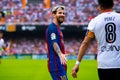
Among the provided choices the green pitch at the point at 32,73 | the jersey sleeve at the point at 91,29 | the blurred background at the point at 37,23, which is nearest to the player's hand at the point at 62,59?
the jersey sleeve at the point at 91,29

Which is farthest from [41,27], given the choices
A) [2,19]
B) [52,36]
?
[52,36]

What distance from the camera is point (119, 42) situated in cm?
572

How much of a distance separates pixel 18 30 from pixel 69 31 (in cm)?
539

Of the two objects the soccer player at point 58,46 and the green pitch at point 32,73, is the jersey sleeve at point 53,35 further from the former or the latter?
the green pitch at point 32,73

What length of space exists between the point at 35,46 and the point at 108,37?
3827cm

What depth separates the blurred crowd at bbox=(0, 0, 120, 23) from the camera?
1650 inches

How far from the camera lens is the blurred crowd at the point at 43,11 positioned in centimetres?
4191

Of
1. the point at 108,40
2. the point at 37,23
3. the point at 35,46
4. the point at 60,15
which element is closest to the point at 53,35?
the point at 60,15

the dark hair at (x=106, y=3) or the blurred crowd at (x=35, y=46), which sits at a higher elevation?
the dark hair at (x=106, y=3)

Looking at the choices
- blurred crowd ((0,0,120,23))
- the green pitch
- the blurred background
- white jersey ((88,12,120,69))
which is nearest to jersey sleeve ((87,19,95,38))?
white jersey ((88,12,120,69))

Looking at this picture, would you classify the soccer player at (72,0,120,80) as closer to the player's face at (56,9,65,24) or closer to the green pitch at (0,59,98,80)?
the player's face at (56,9,65,24)

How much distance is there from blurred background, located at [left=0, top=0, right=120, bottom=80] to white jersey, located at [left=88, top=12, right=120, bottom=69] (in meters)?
34.4

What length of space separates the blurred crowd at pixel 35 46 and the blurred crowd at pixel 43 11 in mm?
2921

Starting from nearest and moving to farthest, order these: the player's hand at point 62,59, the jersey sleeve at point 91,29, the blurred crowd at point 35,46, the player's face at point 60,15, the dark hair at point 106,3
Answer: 1. the dark hair at point 106,3
2. the jersey sleeve at point 91,29
3. the player's hand at point 62,59
4. the player's face at point 60,15
5. the blurred crowd at point 35,46
